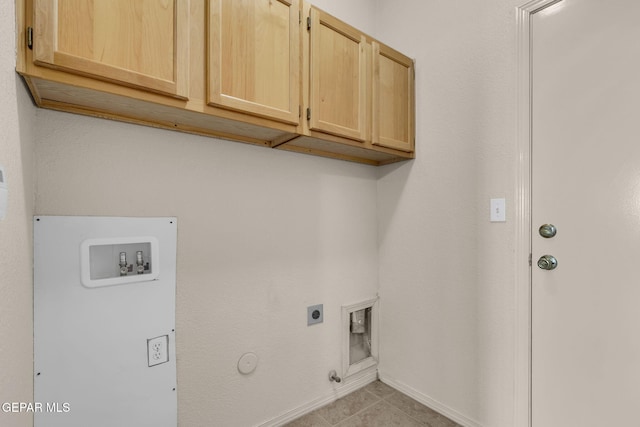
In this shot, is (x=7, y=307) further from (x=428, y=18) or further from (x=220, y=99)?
(x=428, y=18)

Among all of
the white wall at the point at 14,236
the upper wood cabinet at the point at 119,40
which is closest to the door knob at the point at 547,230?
the upper wood cabinet at the point at 119,40

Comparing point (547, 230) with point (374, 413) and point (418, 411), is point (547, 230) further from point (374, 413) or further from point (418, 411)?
point (374, 413)

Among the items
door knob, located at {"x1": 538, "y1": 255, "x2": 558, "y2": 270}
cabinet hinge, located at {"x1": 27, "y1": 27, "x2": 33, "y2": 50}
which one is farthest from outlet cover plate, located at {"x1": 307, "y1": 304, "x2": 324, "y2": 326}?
cabinet hinge, located at {"x1": 27, "y1": 27, "x2": 33, "y2": 50}

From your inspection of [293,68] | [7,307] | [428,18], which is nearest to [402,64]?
[428,18]

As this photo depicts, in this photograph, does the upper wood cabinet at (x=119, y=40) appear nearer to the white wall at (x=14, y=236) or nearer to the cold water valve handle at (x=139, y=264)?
the white wall at (x=14, y=236)

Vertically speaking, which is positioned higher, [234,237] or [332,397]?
[234,237]

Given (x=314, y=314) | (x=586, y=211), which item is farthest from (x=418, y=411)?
(x=586, y=211)

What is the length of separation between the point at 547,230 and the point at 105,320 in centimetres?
190

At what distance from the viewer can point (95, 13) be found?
2.95ft

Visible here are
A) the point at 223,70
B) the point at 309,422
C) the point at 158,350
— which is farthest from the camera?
the point at 309,422

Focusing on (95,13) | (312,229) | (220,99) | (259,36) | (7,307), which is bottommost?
(7,307)

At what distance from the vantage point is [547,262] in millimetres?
1348

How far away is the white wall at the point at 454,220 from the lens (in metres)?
1.50

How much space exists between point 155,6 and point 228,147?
612 millimetres
